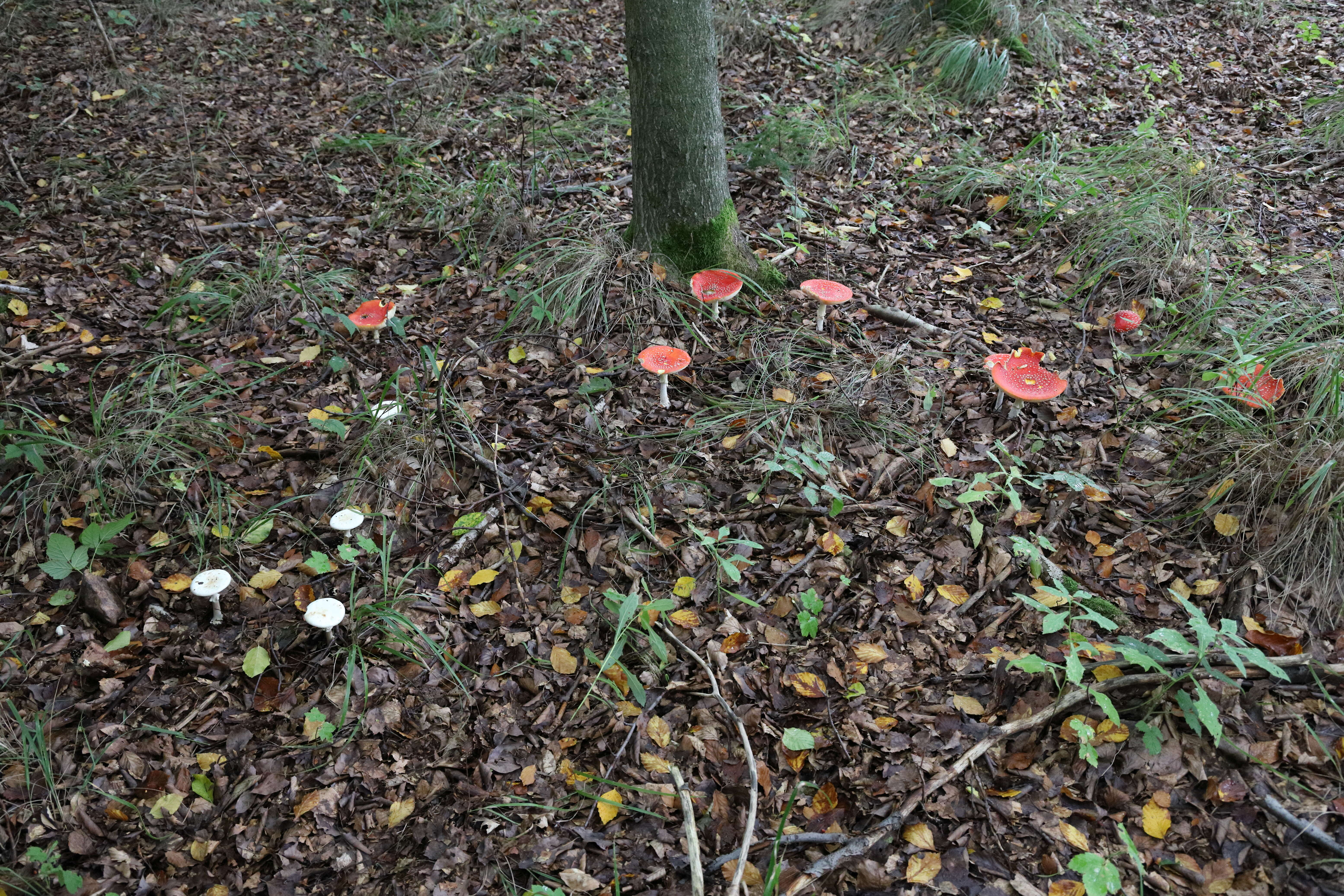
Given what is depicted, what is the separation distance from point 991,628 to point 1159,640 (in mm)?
485

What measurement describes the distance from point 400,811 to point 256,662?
75cm

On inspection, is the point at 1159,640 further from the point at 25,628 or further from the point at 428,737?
the point at 25,628

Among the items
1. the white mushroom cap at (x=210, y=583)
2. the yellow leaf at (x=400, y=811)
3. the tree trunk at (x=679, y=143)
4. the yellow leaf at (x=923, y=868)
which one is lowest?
the yellow leaf at (x=400, y=811)

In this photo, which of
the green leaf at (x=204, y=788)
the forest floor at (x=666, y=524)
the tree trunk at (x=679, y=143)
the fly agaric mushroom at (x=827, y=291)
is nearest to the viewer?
the forest floor at (x=666, y=524)

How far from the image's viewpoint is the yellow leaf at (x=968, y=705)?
2330mm

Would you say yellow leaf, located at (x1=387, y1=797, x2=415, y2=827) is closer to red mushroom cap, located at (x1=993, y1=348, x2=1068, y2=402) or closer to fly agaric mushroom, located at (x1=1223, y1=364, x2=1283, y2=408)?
red mushroom cap, located at (x1=993, y1=348, x2=1068, y2=402)

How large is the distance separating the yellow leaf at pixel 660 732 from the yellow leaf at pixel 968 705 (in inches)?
35.1

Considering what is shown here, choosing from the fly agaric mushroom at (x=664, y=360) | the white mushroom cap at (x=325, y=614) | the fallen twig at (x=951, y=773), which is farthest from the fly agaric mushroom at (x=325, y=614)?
the fallen twig at (x=951, y=773)

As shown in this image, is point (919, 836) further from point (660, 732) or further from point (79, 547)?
point (79, 547)

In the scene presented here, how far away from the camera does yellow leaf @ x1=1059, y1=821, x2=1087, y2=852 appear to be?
6.60 feet

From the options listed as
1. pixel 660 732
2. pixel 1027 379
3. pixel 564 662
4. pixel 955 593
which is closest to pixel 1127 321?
pixel 1027 379

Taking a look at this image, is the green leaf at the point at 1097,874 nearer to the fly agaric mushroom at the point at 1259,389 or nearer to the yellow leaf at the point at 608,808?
the yellow leaf at the point at 608,808

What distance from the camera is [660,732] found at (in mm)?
2363

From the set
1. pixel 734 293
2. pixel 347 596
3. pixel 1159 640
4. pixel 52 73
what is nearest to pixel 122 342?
pixel 347 596
